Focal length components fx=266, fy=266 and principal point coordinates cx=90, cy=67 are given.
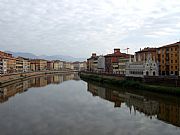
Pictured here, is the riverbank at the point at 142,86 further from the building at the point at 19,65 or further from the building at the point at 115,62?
the building at the point at 19,65

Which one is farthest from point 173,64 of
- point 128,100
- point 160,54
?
point 128,100

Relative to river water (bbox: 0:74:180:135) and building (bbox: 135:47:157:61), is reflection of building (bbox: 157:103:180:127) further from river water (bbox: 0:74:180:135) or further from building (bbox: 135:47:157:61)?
building (bbox: 135:47:157:61)

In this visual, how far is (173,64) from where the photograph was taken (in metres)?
56.6

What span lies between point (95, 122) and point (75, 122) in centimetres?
194

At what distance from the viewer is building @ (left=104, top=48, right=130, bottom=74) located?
81.2 m

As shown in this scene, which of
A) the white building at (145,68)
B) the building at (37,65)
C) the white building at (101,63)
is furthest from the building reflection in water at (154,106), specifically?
the building at (37,65)

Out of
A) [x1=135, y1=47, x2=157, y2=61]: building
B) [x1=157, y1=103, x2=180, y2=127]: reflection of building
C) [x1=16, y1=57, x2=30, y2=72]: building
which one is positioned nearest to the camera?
[x1=157, y1=103, x2=180, y2=127]: reflection of building

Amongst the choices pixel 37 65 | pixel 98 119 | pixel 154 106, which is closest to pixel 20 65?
pixel 37 65

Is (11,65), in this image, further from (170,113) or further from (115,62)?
(170,113)

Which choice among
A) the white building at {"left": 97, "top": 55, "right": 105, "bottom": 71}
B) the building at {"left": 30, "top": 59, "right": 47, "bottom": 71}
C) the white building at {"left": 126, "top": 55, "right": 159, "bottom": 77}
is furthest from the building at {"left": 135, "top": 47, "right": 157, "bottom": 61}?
the building at {"left": 30, "top": 59, "right": 47, "bottom": 71}

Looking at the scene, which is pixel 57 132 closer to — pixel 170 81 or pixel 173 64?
pixel 170 81

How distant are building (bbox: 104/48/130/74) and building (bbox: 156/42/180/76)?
2017 centimetres

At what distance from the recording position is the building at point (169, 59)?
55375mm

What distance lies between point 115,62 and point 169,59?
29278mm
